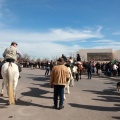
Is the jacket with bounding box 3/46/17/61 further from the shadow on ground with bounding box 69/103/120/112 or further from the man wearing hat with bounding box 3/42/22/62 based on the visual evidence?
the shadow on ground with bounding box 69/103/120/112

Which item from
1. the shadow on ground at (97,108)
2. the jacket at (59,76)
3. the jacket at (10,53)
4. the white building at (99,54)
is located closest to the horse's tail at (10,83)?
the jacket at (10,53)

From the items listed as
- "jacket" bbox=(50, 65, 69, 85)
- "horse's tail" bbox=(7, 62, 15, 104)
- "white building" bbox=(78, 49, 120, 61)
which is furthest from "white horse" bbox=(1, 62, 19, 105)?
"white building" bbox=(78, 49, 120, 61)

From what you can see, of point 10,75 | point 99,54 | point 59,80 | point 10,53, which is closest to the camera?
point 10,75

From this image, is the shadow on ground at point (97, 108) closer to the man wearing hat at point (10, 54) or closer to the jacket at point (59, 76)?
the jacket at point (59, 76)

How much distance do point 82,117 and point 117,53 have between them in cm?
12103

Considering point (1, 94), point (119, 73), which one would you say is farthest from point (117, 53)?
point (1, 94)

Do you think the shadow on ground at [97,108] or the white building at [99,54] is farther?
the white building at [99,54]

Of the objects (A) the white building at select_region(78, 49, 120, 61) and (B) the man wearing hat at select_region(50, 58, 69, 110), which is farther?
(A) the white building at select_region(78, 49, 120, 61)

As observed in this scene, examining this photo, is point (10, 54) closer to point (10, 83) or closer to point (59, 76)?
point (10, 83)

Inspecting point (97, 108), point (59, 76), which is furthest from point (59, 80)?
point (97, 108)

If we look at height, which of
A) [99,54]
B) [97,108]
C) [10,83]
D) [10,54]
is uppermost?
[99,54]

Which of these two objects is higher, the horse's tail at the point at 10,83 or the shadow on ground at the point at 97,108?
the horse's tail at the point at 10,83

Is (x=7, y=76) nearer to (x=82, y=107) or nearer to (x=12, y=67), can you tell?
(x=12, y=67)

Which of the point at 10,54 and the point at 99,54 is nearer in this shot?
the point at 10,54
